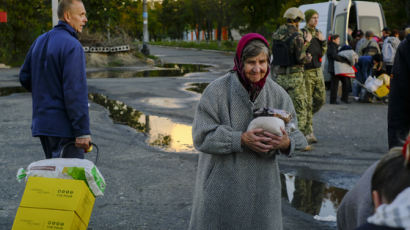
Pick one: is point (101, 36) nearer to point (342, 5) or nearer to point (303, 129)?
point (342, 5)

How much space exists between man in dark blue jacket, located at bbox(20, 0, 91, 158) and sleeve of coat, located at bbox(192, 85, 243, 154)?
1101 mm

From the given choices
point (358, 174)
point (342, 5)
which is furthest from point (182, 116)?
point (342, 5)

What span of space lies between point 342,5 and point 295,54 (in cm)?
722

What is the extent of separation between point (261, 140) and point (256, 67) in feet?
1.35

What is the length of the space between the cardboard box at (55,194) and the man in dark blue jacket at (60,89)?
0.73 meters

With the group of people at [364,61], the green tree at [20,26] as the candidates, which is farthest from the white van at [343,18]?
the green tree at [20,26]

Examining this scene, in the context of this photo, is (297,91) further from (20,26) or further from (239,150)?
(20,26)

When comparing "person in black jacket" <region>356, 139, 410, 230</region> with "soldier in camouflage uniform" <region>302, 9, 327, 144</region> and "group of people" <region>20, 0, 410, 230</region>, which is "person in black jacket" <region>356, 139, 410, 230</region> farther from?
"soldier in camouflage uniform" <region>302, 9, 327, 144</region>

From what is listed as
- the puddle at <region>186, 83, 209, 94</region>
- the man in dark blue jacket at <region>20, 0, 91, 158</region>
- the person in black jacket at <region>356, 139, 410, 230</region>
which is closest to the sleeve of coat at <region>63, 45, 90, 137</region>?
the man in dark blue jacket at <region>20, 0, 91, 158</region>

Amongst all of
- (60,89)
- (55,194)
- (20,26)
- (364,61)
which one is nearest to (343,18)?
(364,61)

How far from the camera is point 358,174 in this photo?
6.12 metres

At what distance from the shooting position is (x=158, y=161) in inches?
266

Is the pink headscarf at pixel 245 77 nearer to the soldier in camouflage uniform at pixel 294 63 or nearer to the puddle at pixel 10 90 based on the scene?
the soldier in camouflage uniform at pixel 294 63

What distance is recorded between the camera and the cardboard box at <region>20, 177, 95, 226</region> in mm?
2965
